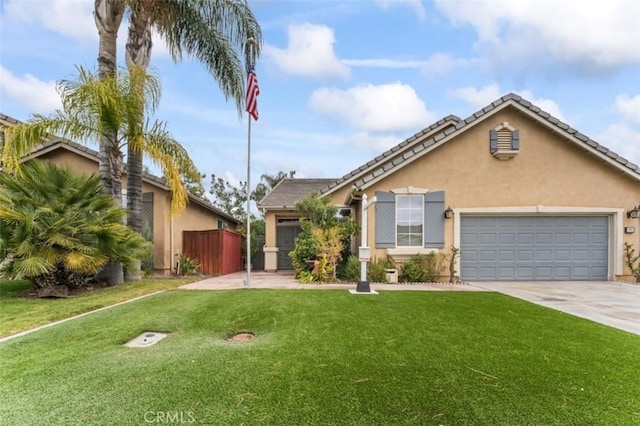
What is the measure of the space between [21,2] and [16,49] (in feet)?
4.97

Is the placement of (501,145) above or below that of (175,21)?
below

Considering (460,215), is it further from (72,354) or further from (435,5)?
(72,354)

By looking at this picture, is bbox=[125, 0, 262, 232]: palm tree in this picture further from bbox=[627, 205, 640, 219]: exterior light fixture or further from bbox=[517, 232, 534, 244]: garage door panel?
bbox=[627, 205, 640, 219]: exterior light fixture

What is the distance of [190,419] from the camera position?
2771mm

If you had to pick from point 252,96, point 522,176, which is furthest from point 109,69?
point 522,176

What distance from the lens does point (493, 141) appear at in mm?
11266

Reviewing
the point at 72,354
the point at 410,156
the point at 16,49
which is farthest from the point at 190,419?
the point at 16,49

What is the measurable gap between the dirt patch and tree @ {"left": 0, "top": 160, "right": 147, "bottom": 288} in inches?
206

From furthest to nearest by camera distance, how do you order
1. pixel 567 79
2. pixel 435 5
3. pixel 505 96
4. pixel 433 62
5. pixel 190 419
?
1. pixel 433 62
2. pixel 567 79
3. pixel 505 96
4. pixel 435 5
5. pixel 190 419

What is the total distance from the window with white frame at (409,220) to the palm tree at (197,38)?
272 inches

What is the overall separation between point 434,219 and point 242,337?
321 inches

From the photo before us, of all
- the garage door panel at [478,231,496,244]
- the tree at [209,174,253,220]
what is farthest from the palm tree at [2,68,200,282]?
the tree at [209,174,253,220]

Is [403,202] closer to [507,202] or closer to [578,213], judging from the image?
[507,202]

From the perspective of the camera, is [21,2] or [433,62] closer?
[21,2]
